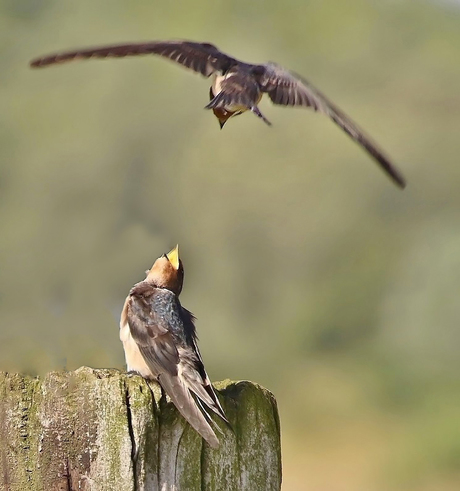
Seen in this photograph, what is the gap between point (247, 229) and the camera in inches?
750

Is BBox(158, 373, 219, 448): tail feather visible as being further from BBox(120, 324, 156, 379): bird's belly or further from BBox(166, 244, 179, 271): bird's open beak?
BBox(166, 244, 179, 271): bird's open beak

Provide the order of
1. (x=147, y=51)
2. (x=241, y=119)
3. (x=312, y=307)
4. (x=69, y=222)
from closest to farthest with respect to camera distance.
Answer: (x=147, y=51) → (x=69, y=222) → (x=312, y=307) → (x=241, y=119)

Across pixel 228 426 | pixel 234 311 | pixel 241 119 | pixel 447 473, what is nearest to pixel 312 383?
pixel 234 311

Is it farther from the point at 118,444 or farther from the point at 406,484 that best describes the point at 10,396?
the point at 406,484

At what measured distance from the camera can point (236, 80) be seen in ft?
25.6

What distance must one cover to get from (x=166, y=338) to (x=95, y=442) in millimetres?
2035

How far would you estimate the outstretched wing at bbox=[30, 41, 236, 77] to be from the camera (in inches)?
250

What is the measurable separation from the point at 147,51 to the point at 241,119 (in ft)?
52.5

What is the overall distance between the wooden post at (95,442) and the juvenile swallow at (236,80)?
3.06 meters

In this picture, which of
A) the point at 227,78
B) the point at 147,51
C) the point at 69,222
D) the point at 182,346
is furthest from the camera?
the point at 69,222

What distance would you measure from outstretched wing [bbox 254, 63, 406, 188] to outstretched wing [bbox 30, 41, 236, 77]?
341 mm

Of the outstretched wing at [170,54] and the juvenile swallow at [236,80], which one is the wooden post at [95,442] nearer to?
the outstretched wing at [170,54]

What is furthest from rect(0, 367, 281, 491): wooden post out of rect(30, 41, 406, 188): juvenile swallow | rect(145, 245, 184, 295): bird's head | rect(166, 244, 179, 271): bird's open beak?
rect(30, 41, 406, 188): juvenile swallow

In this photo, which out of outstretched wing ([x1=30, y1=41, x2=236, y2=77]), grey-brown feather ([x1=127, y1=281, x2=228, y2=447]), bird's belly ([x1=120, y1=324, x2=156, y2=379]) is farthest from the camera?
outstretched wing ([x1=30, y1=41, x2=236, y2=77])
